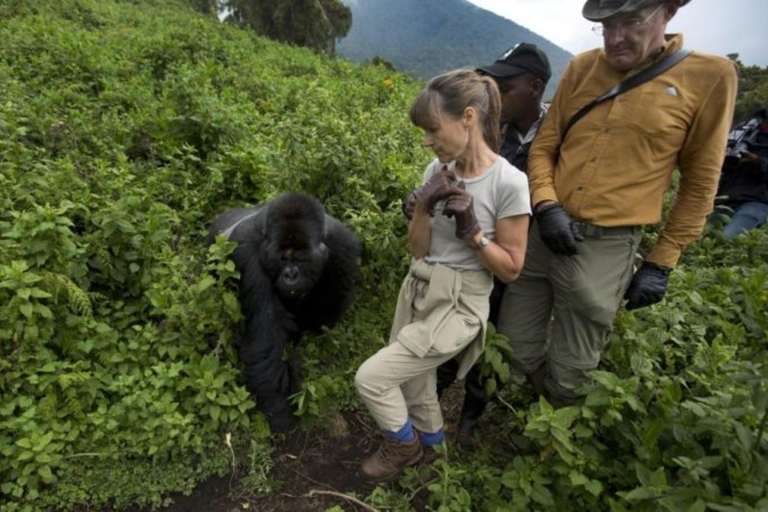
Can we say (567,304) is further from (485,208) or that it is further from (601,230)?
(485,208)

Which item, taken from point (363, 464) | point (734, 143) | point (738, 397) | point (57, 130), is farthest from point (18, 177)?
point (734, 143)

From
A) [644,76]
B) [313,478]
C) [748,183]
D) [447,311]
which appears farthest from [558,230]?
[748,183]

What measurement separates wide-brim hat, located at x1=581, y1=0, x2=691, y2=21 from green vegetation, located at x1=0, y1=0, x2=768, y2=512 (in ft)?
4.42

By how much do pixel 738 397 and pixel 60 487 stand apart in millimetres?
2772

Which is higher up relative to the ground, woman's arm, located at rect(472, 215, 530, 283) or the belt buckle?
the belt buckle

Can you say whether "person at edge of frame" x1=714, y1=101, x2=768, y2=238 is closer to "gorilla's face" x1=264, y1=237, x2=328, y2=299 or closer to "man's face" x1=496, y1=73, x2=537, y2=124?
"man's face" x1=496, y1=73, x2=537, y2=124

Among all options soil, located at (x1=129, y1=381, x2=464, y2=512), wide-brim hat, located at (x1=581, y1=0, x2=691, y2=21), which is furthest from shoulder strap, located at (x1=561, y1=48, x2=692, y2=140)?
soil, located at (x1=129, y1=381, x2=464, y2=512)

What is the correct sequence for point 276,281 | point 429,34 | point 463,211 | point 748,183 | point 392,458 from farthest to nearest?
1. point 429,34
2. point 748,183
3. point 276,281
4. point 392,458
5. point 463,211

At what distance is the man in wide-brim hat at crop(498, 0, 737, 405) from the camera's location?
6.25ft

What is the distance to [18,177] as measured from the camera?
3.09m

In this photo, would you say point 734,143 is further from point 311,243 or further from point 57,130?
point 57,130

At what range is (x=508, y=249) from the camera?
1956 mm

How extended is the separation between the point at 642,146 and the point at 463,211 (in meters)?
0.82

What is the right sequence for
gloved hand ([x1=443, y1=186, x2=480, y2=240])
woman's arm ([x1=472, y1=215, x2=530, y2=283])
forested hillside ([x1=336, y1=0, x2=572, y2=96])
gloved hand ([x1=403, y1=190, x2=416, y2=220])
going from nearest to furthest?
gloved hand ([x1=443, y1=186, x2=480, y2=240])
woman's arm ([x1=472, y1=215, x2=530, y2=283])
gloved hand ([x1=403, y1=190, x2=416, y2=220])
forested hillside ([x1=336, y1=0, x2=572, y2=96])
